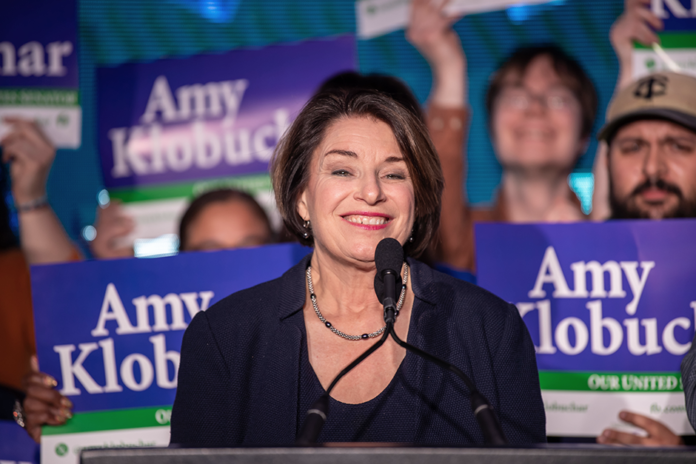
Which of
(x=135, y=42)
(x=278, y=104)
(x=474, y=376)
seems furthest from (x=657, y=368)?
(x=135, y=42)

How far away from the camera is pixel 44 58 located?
4031 millimetres

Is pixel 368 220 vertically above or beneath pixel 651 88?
beneath

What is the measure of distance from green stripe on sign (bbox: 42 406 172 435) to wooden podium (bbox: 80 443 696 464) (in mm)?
1570

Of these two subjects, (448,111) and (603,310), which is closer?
(603,310)

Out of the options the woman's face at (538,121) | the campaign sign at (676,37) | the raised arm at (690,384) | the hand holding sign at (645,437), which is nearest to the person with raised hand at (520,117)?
the woman's face at (538,121)

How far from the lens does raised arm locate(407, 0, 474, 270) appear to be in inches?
148

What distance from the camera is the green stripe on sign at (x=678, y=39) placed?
385 centimetres

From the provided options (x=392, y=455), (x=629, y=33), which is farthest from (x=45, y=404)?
(x=629, y=33)

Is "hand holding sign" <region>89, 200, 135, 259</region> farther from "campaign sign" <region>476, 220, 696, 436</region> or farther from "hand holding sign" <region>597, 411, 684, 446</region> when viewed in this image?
"hand holding sign" <region>597, 411, 684, 446</region>

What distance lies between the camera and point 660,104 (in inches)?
114

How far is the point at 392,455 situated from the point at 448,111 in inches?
123

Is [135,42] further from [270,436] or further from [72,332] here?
[270,436]

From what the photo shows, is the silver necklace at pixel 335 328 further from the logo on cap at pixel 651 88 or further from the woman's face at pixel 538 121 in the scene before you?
the woman's face at pixel 538 121

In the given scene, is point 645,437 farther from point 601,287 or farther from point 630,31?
point 630,31
